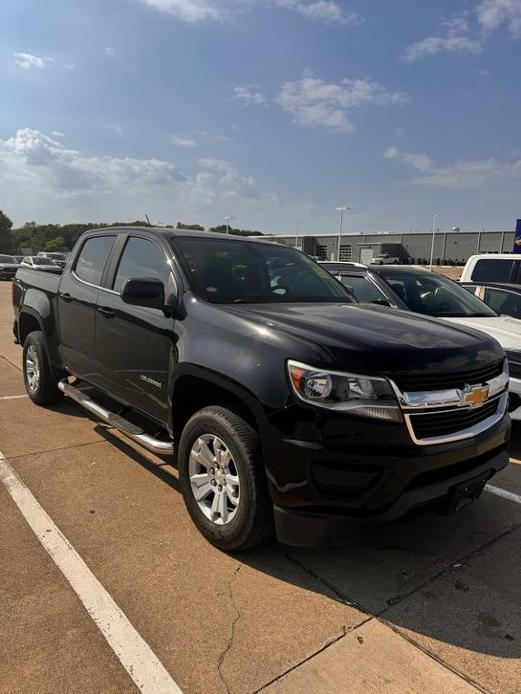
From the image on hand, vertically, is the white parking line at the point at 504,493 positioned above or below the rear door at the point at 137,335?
below

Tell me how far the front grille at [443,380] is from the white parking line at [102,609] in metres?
1.65

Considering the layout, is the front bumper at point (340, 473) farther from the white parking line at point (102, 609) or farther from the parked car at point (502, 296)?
the parked car at point (502, 296)

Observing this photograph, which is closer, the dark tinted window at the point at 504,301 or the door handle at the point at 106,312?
the door handle at the point at 106,312

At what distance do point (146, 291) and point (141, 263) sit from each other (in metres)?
0.76

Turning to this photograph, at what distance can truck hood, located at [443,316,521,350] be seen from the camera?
515cm

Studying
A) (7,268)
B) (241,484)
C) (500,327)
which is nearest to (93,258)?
(241,484)

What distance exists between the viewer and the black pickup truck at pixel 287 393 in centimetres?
255

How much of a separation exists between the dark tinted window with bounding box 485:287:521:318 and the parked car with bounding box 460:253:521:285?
4.02 feet

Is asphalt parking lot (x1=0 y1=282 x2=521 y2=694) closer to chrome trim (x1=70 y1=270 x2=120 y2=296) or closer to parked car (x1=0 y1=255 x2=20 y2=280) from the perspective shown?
chrome trim (x1=70 y1=270 x2=120 y2=296)

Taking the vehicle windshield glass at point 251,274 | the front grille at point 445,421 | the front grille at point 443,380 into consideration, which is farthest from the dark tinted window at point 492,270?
the front grille at point 445,421

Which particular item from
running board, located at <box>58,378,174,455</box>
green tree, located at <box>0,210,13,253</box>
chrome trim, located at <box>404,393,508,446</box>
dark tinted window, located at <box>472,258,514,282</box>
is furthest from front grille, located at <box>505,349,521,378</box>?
green tree, located at <box>0,210,13,253</box>

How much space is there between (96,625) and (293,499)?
1.08 meters

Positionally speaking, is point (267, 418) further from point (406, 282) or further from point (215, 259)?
point (406, 282)

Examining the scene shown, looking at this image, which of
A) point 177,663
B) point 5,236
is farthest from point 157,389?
point 5,236
